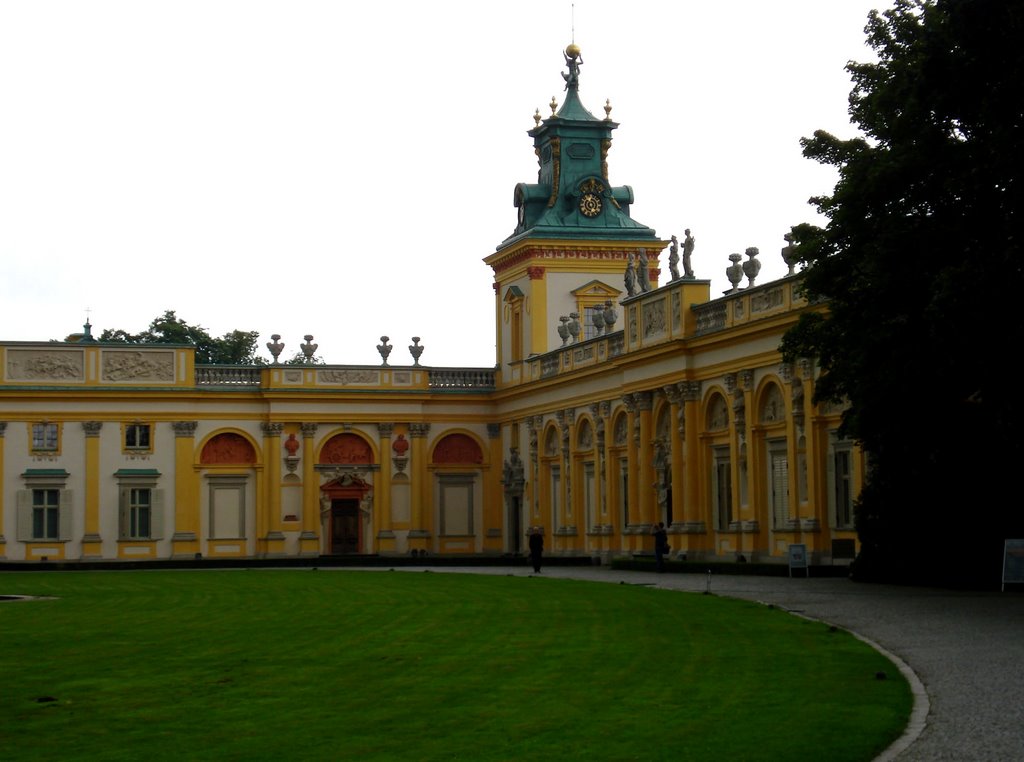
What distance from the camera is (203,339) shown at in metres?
107

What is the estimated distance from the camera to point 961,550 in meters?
30.1

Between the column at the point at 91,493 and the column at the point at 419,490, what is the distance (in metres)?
12.3

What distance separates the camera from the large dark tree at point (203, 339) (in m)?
103

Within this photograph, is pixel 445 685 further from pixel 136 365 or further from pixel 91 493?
pixel 136 365

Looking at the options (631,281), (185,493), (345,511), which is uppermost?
(631,281)

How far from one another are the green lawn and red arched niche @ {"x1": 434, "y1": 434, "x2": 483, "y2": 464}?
42.2 meters

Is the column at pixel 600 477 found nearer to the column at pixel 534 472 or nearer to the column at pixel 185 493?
the column at pixel 534 472

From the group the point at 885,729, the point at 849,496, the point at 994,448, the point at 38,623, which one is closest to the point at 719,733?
the point at 885,729

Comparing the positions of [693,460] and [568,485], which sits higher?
[693,460]

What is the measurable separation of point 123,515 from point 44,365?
653 centimetres

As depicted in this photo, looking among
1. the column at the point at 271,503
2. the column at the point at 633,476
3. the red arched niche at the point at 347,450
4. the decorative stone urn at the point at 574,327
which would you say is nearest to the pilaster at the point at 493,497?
the red arched niche at the point at 347,450

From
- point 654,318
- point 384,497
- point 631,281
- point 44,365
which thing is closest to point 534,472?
point 384,497

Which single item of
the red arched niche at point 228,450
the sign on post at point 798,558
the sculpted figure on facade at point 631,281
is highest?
the sculpted figure on facade at point 631,281

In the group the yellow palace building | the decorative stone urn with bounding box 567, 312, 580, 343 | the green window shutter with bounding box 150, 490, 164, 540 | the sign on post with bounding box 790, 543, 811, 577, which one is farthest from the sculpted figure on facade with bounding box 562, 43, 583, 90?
the sign on post with bounding box 790, 543, 811, 577
